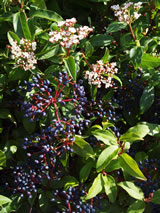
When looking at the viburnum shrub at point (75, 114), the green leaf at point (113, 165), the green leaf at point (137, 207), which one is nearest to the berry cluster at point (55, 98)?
the viburnum shrub at point (75, 114)

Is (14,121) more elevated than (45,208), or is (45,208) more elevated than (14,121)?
(14,121)

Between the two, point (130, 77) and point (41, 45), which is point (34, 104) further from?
point (130, 77)

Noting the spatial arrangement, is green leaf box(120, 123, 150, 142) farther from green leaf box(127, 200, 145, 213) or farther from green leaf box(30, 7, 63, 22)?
green leaf box(30, 7, 63, 22)

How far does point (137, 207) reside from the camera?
222 centimetres

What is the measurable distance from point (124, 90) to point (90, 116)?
350mm

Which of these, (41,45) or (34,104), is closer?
(34,104)

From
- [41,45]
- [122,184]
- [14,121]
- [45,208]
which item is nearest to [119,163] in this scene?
[122,184]

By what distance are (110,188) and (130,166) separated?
0.22 m

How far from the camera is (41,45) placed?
2418 millimetres

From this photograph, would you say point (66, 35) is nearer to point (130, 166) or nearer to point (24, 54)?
point (24, 54)

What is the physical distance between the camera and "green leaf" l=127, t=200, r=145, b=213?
2.21 meters

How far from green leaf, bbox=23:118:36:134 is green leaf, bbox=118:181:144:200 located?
28.3 inches

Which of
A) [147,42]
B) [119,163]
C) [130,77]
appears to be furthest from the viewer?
[130,77]

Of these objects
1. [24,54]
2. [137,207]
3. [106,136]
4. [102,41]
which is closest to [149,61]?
[102,41]
